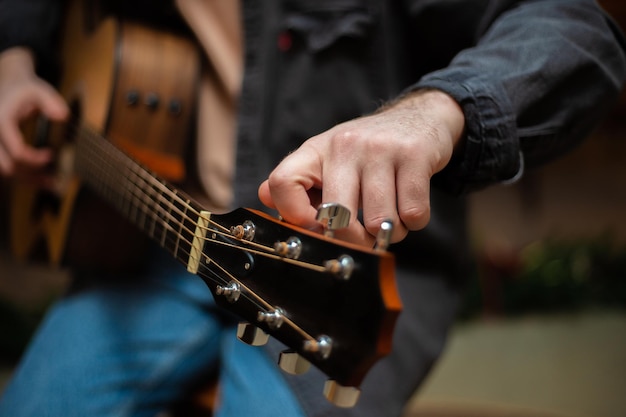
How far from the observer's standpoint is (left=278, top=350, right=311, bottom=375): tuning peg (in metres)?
0.36

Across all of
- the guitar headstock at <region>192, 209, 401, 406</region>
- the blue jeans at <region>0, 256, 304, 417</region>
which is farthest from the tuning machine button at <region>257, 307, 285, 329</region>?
the blue jeans at <region>0, 256, 304, 417</region>

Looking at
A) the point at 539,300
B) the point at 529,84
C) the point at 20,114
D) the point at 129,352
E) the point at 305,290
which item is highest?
the point at 529,84

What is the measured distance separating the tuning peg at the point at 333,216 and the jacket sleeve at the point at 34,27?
2.79ft

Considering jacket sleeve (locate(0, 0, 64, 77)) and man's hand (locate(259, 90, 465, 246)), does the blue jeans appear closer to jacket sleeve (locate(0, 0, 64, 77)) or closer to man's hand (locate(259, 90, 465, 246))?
man's hand (locate(259, 90, 465, 246))

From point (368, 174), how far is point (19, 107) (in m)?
0.73

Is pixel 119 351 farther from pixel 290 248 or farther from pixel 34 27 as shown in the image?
pixel 34 27

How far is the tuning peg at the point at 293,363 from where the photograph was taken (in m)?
0.36

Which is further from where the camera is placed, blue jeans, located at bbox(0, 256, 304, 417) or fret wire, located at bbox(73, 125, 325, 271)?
→ blue jeans, located at bbox(0, 256, 304, 417)

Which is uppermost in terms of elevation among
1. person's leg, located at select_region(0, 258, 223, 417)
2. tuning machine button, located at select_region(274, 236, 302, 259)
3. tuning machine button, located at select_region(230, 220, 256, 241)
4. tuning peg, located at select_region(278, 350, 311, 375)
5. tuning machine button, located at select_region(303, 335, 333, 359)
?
tuning machine button, located at select_region(274, 236, 302, 259)

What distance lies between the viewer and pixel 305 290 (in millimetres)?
359

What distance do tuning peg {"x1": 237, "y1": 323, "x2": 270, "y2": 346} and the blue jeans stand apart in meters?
0.24

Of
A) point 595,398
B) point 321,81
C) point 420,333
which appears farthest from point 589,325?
point 321,81

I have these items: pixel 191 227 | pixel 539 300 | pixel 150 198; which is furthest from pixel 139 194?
pixel 539 300

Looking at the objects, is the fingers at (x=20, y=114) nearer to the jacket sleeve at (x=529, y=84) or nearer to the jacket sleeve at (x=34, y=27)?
the jacket sleeve at (x=34, y=27)
